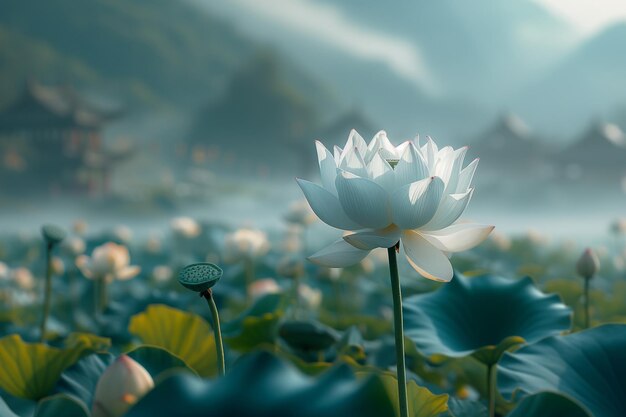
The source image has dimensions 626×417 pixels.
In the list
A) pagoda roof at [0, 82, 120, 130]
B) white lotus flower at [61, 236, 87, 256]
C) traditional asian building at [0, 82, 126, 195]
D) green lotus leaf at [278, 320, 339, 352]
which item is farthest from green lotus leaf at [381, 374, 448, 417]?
pagoda roof at [0, 82, 120, 130]

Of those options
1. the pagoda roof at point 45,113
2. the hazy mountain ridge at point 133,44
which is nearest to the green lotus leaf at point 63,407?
the pagoda roof at point 45,113

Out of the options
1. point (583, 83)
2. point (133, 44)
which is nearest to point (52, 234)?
point (133, 44)

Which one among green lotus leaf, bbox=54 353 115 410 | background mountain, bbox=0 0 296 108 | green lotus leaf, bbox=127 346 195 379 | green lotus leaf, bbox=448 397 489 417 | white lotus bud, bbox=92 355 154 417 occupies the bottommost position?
green lotus leaf, bbox=448 397 489 417

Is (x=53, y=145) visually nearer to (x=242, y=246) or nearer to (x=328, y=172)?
(x=242, y=246)

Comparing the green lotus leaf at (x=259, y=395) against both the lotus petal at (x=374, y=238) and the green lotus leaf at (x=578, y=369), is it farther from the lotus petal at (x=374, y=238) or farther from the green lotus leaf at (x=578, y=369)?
the green lotus leaf at (x=578, y=369)

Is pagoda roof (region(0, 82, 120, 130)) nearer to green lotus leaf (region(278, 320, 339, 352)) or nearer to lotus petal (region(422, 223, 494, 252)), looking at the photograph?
green lotus leaf (region(278, 320, 339, 352))

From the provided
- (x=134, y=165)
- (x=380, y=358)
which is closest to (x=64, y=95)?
(x=134, y=165)
